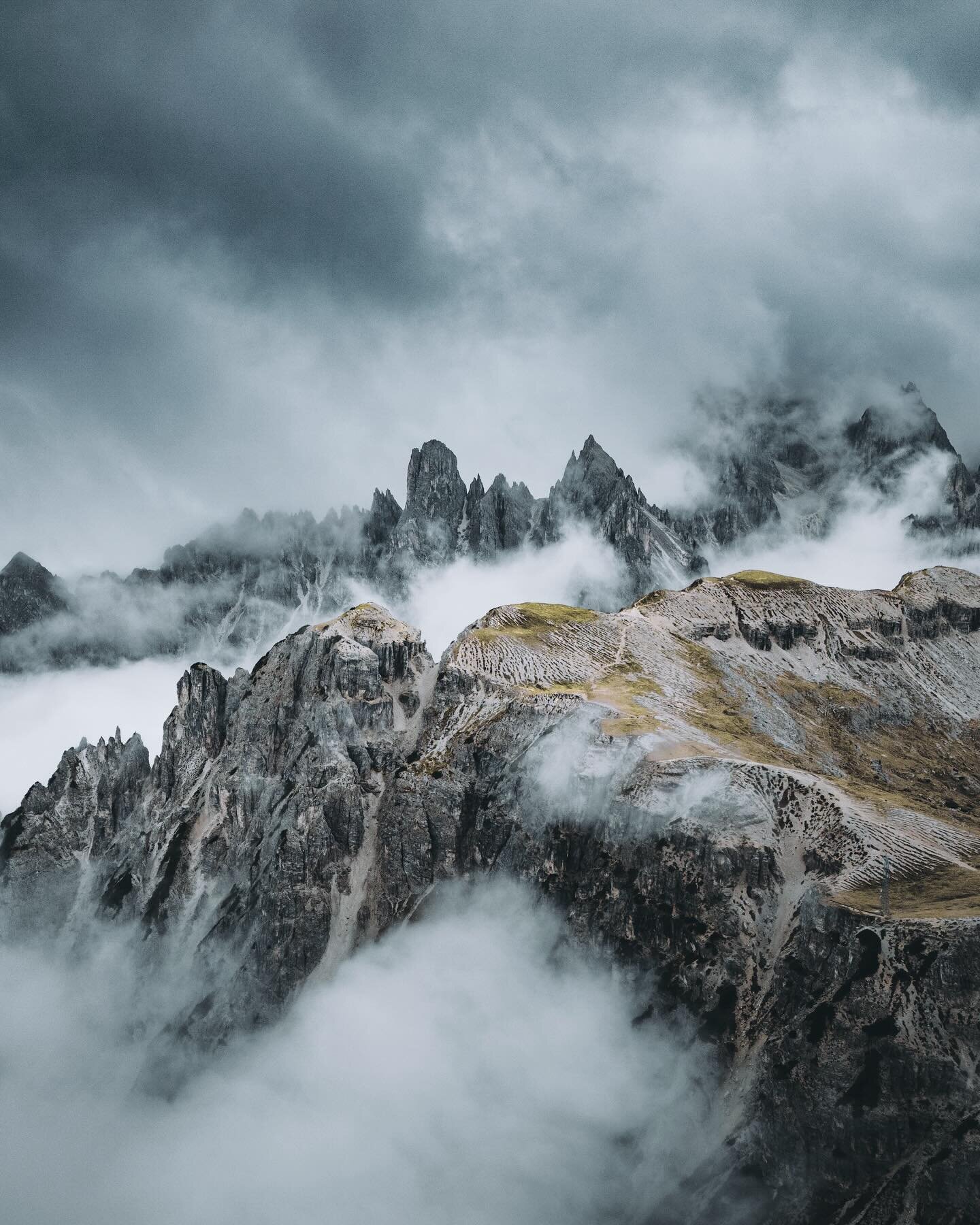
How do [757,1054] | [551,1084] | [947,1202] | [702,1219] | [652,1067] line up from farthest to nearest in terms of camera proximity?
[551,1084] < [652,1067] < [757,1054] < [702,1219] < [947,1202]

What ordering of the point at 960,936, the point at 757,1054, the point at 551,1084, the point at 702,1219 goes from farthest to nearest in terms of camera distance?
1. the point at 551,1084
2. the point at 757,1054
3. the point at 702,1219
4. the point at 960,936

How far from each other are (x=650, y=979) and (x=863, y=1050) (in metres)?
52.9

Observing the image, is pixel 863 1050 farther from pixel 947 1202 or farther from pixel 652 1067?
pixel 652 1067

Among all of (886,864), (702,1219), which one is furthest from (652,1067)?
(886,864)

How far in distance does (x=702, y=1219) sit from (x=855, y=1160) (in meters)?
27.2

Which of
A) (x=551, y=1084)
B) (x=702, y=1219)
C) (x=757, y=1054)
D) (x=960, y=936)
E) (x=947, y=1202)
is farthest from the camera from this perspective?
(x=551, y=1084)

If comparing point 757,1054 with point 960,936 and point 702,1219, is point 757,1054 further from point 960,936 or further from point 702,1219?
point 960,936

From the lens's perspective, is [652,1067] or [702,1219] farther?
[652,1067]

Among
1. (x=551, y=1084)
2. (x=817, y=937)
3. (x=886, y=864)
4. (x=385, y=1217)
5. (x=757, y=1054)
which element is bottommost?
(x=385, y=1217)

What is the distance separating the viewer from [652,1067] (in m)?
176

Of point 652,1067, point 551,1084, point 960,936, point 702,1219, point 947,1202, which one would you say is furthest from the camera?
point 551,1084

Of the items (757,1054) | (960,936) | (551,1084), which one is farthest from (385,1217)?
(960,936)

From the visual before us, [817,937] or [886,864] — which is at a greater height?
[886,864]

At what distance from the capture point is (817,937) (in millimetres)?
154125
